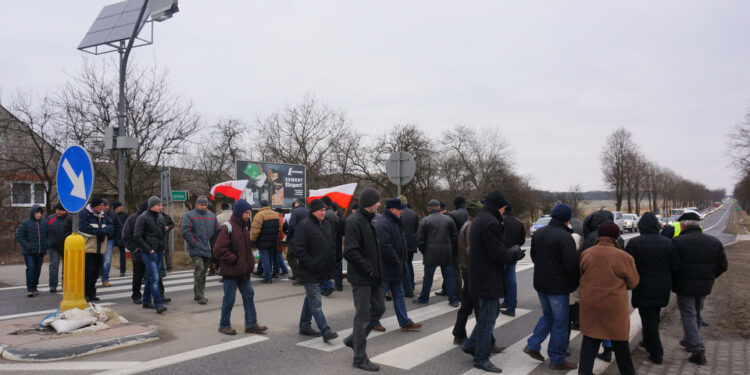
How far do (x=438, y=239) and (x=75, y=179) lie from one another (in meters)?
5.58

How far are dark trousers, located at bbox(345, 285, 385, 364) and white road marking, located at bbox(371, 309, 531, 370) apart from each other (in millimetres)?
366

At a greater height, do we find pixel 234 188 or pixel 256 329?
pixel 234 188

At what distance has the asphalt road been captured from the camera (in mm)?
4992

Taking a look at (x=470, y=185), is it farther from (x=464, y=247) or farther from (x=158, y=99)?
(x=464, y=247)

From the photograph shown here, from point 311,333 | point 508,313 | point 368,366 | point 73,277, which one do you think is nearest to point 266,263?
point 73,277

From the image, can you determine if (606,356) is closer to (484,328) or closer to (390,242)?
(484,328)

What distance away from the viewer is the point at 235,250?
638 cm

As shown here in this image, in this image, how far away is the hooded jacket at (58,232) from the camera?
31.7ft

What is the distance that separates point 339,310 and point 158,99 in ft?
56.5

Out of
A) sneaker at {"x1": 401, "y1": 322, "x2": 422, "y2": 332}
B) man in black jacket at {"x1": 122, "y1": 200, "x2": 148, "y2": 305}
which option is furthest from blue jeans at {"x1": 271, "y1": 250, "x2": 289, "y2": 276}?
sneaker at {"x1": 401, "y1": 322, "x2": 422, "y2": 332}

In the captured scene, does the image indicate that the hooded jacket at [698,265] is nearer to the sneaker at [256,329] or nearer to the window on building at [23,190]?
the sneaker at [256,329]

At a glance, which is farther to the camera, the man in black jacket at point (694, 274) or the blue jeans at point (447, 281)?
the blue jeans at point (447, 281)

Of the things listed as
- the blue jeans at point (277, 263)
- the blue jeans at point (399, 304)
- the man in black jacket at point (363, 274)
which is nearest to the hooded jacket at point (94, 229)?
the blue jeans at point (277, 263)

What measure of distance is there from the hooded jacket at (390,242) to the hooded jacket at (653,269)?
2.86 m
